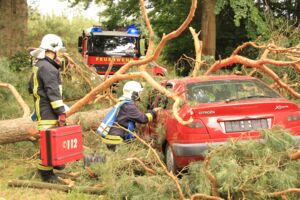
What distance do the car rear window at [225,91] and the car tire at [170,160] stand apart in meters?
0.73

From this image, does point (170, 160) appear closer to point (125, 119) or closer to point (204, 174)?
point (125, 119)

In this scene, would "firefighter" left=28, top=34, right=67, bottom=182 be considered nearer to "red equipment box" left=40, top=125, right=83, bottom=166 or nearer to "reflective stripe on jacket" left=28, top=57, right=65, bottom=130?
"reflective stripe on jacket" left=28, top=57, right=65, bottom=130

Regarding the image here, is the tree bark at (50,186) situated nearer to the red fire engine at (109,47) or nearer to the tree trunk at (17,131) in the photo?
the tree trunk at (17,131)

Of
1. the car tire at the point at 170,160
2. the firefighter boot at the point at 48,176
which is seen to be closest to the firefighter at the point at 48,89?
the firefighter boot at the point at 48,176

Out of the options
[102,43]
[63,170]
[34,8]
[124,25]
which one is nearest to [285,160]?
[63,170]

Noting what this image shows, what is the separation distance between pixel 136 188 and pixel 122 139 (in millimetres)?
1365

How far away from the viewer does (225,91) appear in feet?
21.3

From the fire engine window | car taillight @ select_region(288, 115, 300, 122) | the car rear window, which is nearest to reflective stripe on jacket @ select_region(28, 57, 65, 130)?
the car rear window

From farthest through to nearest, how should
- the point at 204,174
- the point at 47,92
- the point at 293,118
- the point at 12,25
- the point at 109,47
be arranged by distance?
1. the point at 109,47
2. the point at 12,25
3. the point at 47,92
4. the point at 293,118
5. the point at 204,174

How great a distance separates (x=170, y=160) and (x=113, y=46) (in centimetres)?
1105

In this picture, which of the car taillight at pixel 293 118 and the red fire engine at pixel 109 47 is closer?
the car taillight at pixel 293 118

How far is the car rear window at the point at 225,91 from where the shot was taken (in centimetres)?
632

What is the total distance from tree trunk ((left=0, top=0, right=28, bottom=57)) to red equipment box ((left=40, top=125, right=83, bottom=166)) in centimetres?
1083

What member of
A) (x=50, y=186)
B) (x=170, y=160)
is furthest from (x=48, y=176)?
(x=170, y=160)
